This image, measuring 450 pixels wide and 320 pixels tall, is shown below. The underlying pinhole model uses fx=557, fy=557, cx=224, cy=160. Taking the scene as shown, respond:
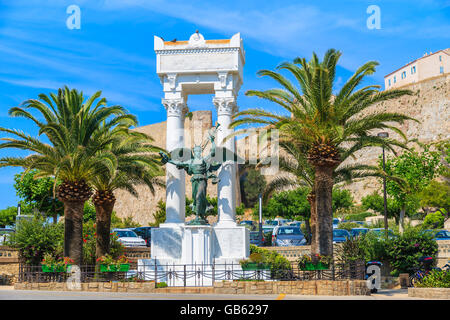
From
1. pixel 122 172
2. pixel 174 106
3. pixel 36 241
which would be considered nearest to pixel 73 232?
pixel 36 241

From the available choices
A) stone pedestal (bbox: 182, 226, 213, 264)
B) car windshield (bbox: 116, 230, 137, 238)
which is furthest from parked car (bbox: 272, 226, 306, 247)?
stone pedestal (bbox: 182, 226, 213, 264)

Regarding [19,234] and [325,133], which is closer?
[325,133]

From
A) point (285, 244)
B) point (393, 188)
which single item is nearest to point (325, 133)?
point (285, 244)

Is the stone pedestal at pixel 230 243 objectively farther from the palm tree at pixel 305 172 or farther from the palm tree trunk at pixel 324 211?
the palm tree trunk at pixel 324 211

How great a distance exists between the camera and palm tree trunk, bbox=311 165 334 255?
19.5m

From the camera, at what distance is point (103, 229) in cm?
2369

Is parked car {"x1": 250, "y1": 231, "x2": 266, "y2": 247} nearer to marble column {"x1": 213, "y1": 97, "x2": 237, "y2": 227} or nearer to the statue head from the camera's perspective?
marble column {"x1": 213, "y1": 97, "x2": 237, "y2": 227}

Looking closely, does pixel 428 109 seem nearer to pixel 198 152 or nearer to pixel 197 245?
pixel 198 152

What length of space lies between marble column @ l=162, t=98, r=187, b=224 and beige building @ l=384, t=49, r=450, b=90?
65638 mm

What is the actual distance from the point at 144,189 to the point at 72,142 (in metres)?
58.6

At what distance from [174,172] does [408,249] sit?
35.7 feet

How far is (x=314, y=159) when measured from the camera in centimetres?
1994

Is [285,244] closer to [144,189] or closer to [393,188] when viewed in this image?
[393,188]

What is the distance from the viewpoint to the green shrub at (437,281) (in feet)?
54.1
